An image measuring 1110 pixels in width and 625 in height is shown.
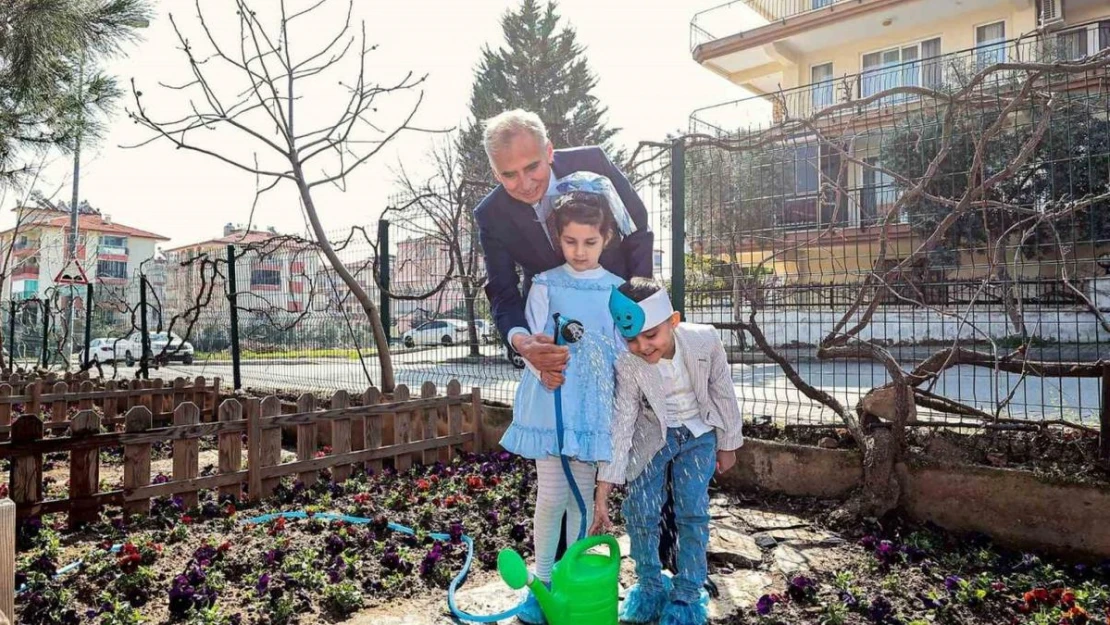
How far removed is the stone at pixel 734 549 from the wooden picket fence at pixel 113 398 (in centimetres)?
547

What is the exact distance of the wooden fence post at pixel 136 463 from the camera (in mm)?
4031

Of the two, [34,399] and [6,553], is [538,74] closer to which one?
[34,399]

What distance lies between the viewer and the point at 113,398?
7.12 m

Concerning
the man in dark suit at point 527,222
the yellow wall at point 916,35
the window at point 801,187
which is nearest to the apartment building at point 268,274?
the window at point 801,187

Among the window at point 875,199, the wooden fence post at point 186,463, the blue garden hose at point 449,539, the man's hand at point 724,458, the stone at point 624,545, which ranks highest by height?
the window at point 875,199

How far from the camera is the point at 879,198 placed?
15.9 ft

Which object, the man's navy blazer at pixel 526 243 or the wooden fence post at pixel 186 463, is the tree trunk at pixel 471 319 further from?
the man's navy blazer at pixel 526 243

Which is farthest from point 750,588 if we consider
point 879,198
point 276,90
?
point 276,90

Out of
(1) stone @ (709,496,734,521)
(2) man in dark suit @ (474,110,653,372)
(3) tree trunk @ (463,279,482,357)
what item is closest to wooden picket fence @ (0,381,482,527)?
(3) tree trunk @ (463,279,482,357)

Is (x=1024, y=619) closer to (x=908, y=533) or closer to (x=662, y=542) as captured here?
(x=908, y=533)

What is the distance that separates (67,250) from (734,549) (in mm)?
19588

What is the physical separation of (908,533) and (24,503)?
4.60 m

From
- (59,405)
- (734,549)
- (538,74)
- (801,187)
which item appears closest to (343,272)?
(59,405)

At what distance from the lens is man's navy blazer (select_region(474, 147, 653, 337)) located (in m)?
2.34
